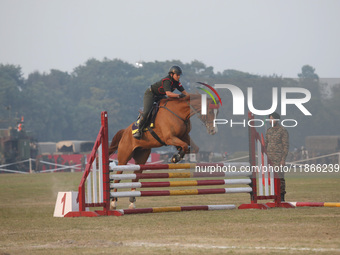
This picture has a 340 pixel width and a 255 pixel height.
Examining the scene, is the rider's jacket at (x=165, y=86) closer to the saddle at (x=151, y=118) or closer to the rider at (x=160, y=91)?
the rider at (x=160, y=91)

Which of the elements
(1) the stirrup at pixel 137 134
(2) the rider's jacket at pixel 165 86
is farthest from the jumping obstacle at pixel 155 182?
(2) the rider's jacket at pixel 165 86

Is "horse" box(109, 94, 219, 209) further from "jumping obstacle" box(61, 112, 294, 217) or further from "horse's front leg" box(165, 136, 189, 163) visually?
"jumping obstacle" box(61, 112, 294, 217)

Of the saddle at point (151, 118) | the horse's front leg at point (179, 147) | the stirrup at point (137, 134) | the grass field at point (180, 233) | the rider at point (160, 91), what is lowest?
the grass field at point (180, 233)

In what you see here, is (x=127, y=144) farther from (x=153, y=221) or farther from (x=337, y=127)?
(x=337, y=127)

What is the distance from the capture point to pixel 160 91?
15.1 meters

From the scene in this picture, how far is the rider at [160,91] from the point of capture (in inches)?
575

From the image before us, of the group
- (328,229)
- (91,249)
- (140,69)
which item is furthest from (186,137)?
(140,69)

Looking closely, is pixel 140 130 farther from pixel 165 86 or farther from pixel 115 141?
pixel 115 141

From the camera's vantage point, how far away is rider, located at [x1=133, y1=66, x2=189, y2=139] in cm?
1459

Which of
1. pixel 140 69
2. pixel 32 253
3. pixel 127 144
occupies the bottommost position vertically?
pixel 32 253

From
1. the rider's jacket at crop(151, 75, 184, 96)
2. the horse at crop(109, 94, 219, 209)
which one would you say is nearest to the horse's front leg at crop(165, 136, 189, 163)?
the horse at crop(109, 94, 219, 209)

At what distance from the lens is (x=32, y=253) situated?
873 cm

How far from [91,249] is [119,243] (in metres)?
0.51

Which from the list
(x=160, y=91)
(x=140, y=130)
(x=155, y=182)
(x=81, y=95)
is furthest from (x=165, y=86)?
(x=81, y=95)
